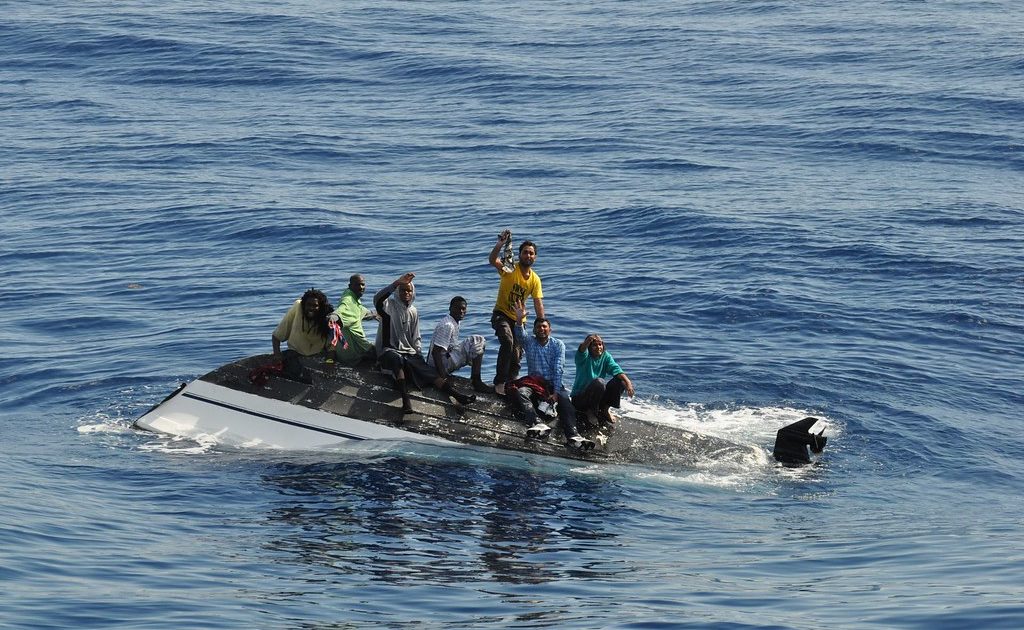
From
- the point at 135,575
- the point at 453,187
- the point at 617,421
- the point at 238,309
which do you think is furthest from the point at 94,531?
the point at 453,187

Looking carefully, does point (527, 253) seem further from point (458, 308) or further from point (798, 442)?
point (798, 442)

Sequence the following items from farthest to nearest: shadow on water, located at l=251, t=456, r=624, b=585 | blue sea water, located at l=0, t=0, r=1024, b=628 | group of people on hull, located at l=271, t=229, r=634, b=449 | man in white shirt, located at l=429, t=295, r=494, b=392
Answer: man in white shirt, located at l=429, t=295, r=494, b=392 → group of people on hull, located at l=271, t=229, r=634, b=449 → shadow on water, located at l=251, t=456, r=624, b=585 → blue sea water, located at l=0, t=0, r=1024, b=628

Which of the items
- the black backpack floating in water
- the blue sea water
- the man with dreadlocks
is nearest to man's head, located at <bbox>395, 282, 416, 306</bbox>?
the man with dreadlocks

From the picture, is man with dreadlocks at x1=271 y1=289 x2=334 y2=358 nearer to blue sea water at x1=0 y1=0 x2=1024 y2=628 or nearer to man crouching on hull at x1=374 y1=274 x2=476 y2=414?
man crouching on hull at x1=374 y1=274 x2=476 y2=414

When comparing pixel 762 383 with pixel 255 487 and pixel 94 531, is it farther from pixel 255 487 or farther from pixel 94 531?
pixel 94 531

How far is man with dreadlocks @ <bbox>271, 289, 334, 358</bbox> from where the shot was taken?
2281 cm

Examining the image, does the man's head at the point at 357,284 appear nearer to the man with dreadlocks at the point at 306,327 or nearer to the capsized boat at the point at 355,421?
the man with dreadlocks at the point at 306,327

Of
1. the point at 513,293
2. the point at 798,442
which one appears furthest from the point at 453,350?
the point at 798,442

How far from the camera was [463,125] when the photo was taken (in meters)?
49.4

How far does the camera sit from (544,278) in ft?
113

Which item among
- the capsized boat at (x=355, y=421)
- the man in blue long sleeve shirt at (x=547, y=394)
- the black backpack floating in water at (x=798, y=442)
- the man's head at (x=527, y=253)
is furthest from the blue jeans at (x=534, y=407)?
the black backpack floating in water at (x=798, y=442)

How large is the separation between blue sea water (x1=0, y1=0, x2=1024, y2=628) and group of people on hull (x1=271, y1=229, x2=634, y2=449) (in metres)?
1.23

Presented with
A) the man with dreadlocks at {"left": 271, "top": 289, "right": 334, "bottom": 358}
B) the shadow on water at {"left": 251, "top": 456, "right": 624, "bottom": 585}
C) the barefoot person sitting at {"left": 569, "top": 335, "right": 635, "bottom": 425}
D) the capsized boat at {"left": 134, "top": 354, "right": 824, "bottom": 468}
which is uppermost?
the man with dreadlocks at {"left": 271, "top": 289, "right": 334, "bottom": 358}

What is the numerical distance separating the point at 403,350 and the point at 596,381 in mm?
3554
